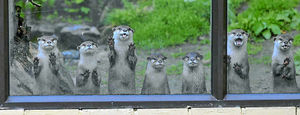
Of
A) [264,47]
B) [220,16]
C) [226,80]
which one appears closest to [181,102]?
[226,80]

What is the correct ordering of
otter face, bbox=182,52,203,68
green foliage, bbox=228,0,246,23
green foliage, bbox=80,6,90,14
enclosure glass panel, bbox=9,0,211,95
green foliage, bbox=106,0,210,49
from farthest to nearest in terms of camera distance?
green foliage, bbox=80,6,90,14 → green foliage, bbox=228,0,246,23 → green foliage, bbox=106,0,210,49 → otter face, bbox=182,52,203,68 → enclosure glass panel, bbox=9,0,211,95

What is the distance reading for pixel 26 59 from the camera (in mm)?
2652

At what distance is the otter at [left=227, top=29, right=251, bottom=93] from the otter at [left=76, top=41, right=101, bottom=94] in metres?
0.69

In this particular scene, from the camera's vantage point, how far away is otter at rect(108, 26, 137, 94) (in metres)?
2.79

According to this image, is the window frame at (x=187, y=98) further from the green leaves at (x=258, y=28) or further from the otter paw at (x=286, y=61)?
the green leaves at (x=258, y=28)

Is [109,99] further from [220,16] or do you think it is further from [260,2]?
[260,2]

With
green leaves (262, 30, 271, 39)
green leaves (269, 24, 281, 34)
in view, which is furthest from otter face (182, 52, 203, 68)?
green leaves (269, 24, 281, 34)

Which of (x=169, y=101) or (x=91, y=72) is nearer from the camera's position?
(x=169, y=101)

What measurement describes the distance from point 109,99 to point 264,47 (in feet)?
11.4

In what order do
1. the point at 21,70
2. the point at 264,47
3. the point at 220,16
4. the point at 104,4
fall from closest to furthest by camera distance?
1. the point at 220,16
2. the point at 21,70
3. the point at 264,47
4. the point at 104,4

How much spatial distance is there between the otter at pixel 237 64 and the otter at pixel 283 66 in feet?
0.52

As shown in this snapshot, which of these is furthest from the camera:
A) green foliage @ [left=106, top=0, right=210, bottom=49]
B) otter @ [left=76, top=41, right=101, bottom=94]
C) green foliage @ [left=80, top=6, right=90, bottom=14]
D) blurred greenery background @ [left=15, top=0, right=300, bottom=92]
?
green foliage @ [left=80, top=6, right=90, bottom=14]

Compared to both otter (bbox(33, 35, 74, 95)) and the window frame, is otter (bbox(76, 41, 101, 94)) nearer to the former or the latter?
otter (bbox(33, 35, 74, 95))

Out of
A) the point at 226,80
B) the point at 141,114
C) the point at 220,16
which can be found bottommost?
the point at 141,114
